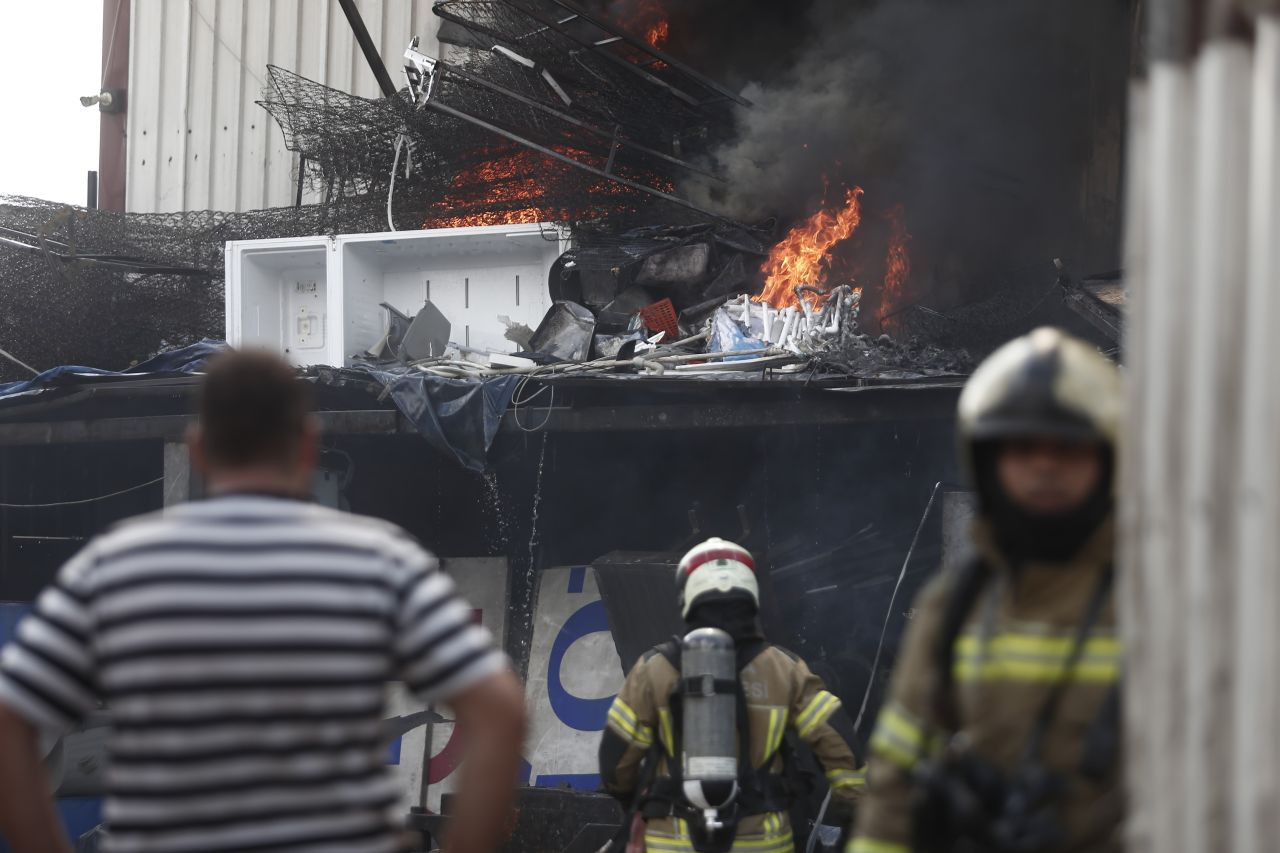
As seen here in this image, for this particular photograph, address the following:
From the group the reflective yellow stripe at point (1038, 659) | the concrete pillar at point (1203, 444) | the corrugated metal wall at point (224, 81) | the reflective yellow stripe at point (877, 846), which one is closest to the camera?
the concrete pillar at point (1203, 444)

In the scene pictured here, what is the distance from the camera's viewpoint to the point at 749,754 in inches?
211

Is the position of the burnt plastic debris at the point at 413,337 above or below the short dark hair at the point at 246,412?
above

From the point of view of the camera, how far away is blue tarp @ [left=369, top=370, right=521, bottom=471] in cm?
935

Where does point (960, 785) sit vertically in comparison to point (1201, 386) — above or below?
below

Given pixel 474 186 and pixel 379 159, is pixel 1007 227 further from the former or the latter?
pixel 379 159

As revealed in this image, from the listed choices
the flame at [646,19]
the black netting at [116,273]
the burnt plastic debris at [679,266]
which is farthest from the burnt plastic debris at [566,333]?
the flame at [646,19]

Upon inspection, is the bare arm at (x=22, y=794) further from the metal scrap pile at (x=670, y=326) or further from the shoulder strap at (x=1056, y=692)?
the metal scrap pile at (x=670, y=326)

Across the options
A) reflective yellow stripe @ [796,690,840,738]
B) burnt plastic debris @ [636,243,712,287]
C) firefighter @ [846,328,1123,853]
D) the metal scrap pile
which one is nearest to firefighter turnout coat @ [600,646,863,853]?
reflective yellow stripe @ [796,690,840,738]

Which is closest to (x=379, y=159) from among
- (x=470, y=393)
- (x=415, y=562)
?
(x=470, y=393)

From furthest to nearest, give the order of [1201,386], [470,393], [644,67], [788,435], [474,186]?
1. [474,186]
2. [644,67]
3. [788,435]
4. [470,393]
5. [1201,386]

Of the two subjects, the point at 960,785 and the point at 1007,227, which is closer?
the point at 960,785

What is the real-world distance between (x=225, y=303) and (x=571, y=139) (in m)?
3.62

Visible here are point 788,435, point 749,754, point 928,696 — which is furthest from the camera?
point 788,435

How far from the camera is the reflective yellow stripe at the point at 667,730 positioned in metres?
5.38
